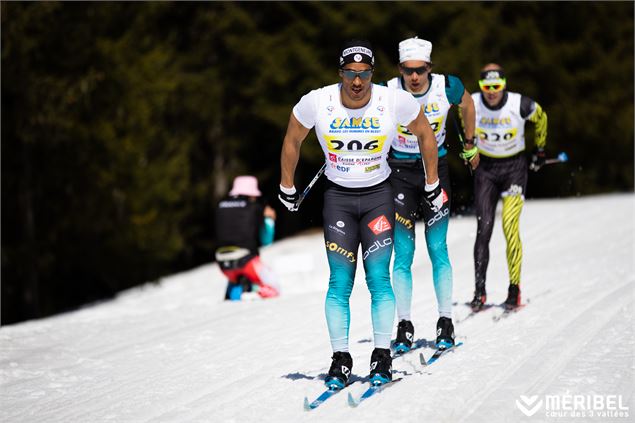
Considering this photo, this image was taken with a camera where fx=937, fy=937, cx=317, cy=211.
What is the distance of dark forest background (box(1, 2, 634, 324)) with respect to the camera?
85.7ft

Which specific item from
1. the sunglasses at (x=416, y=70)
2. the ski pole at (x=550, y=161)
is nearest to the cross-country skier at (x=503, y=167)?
the ski pole at (x=550, y=161)

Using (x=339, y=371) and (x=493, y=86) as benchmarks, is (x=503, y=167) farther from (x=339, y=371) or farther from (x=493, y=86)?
(x=339, y=371)

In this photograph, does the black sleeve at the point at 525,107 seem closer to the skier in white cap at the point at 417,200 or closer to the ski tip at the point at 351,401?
the skier in white cap at the point at 417,200

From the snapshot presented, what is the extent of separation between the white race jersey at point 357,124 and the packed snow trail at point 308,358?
1728 millimetres

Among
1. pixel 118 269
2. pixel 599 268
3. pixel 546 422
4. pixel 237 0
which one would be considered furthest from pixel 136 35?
pixel 546 422

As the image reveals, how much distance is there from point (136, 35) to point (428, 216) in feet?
87.6

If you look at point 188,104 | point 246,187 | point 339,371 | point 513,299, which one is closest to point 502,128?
point 513,299

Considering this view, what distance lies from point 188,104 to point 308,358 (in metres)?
29.1

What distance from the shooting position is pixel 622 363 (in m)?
7.61

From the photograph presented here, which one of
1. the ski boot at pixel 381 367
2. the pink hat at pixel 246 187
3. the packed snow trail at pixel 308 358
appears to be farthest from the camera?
the pink hat at pixel 246 187

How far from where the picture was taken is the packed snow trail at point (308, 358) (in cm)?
694

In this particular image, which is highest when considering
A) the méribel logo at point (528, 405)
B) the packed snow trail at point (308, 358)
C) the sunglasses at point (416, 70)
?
the sunglasses at point (416, 70)

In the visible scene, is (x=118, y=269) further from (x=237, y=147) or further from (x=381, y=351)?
(x=381, y=351)

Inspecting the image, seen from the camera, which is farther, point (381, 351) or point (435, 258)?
point (435, 258)
